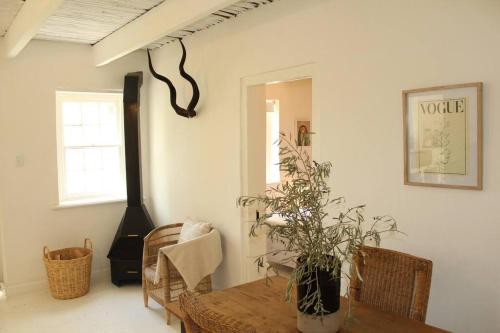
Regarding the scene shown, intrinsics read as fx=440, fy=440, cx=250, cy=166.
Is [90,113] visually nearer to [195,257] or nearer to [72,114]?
[72,114]

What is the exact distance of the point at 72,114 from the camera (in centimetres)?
476

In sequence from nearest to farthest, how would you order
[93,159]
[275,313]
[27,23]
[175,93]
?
[275,313] → [27,23] → [175,93] → [93,159]

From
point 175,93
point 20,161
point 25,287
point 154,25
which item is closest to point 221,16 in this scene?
point 154,25

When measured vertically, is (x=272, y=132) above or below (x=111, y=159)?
above

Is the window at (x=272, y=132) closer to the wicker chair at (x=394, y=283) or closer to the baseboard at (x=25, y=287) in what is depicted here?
the baseboard at (x=25, y=287)

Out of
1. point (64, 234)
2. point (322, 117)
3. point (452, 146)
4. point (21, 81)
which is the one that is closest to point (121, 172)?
point (64, 234)

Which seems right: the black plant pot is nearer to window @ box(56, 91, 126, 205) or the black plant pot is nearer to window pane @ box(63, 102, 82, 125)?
window @ box(56, 91, 126, 205)

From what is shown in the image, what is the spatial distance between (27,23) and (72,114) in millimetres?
1708

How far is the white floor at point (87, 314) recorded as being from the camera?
11.6 ft

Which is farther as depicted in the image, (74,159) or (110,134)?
(110,134)

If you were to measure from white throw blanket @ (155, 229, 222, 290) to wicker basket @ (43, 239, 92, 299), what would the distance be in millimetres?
1076

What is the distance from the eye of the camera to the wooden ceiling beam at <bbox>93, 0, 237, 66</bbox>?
269 cm

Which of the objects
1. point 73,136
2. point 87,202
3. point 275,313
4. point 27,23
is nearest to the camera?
point 275,313

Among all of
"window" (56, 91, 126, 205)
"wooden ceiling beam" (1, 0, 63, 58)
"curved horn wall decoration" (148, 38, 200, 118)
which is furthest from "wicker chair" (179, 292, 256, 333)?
"window" (56, 91, 126, 205)
